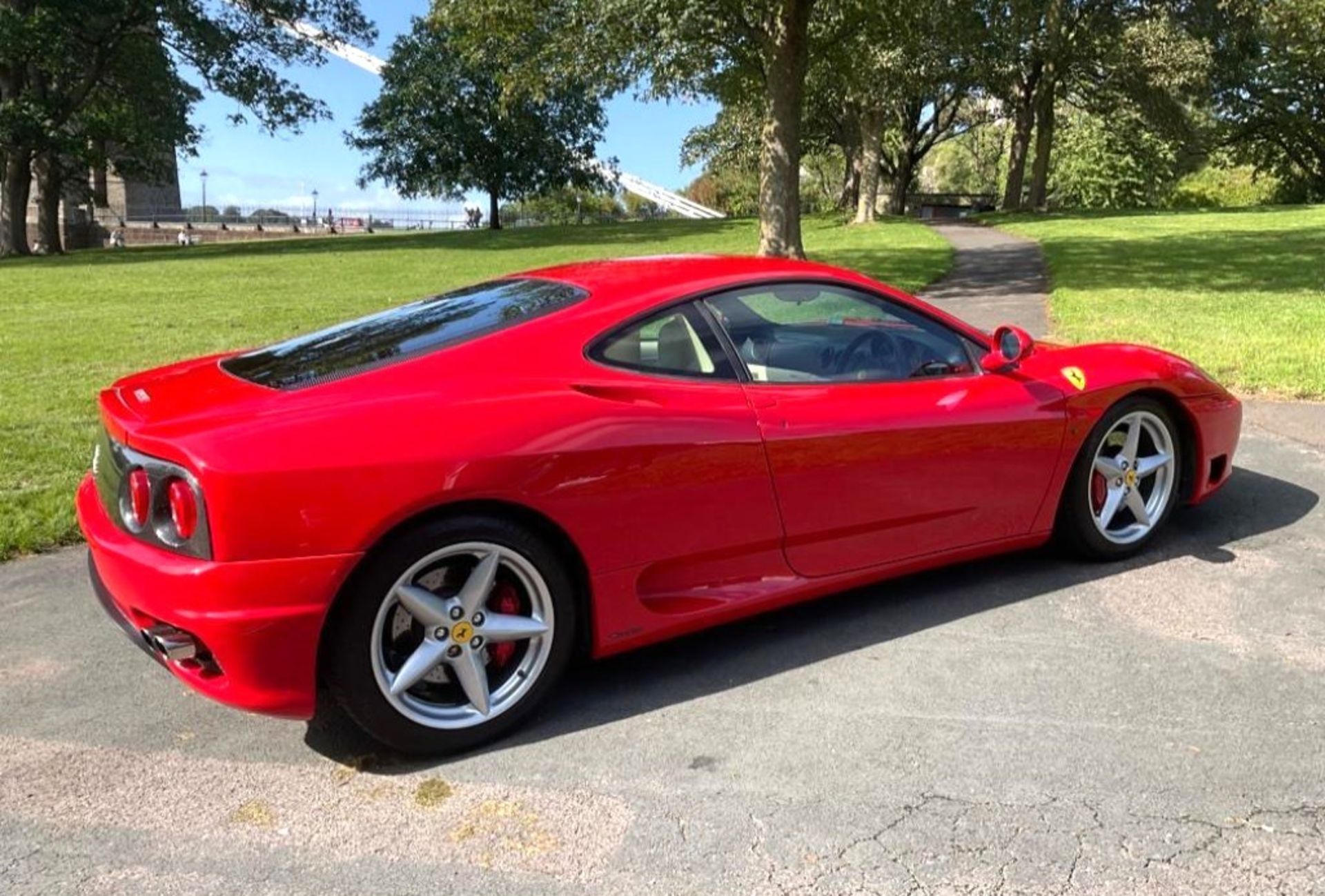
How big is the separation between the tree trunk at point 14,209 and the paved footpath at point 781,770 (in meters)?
33.3

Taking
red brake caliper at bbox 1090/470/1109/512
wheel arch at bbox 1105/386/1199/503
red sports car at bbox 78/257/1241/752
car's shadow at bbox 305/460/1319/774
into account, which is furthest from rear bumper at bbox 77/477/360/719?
wheel arch at bbox 1105/386/1199/503

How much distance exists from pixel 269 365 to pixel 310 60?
33238 mm

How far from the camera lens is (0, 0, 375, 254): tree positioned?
27.5 m

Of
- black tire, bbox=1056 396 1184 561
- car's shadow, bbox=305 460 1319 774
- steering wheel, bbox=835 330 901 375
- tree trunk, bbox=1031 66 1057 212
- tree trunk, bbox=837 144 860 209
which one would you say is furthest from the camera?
tree trunk, bbox=837 144 860 209

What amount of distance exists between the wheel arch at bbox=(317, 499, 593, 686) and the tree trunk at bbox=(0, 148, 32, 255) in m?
34.3

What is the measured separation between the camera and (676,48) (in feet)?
50.5

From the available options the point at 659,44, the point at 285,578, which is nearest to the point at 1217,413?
the point at 285,578

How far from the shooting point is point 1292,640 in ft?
11.7

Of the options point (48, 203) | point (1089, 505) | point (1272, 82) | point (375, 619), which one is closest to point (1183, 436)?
point (1089, 505)

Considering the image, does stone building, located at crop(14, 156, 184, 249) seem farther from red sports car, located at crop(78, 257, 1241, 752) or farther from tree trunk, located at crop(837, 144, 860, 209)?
red sports car, located at crop(78, 257, 1241, 752)

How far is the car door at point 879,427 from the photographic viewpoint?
11.3ft

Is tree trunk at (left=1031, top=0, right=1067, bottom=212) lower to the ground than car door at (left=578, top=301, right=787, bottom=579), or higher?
higher

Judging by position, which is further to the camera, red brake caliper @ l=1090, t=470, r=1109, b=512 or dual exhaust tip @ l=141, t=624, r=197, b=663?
red brake caliper @ l=1090, t=470, r=1109, b=512

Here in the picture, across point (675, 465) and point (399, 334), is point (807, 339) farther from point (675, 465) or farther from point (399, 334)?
point (399, 334)
